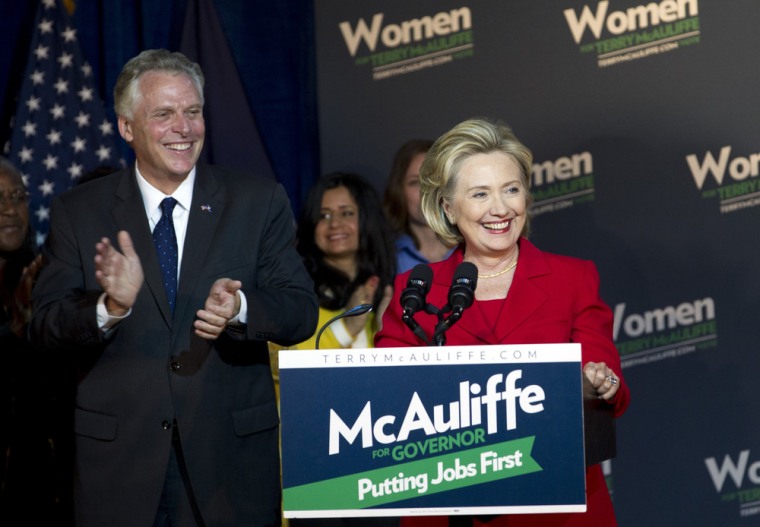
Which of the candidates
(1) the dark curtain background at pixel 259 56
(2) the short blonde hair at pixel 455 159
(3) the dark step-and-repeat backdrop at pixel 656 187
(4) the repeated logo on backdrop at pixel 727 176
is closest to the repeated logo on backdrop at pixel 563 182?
(3) the dark step-and-repeat backdrop at pixel 656 187

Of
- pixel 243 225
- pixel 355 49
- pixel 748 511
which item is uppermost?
pixel 355 49

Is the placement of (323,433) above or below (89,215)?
below

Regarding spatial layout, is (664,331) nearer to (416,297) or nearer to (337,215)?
(337,215)

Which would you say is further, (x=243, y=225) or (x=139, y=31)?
(x=139, y=31)

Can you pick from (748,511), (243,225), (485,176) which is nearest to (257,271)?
(243,225)

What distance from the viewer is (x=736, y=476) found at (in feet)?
14.9

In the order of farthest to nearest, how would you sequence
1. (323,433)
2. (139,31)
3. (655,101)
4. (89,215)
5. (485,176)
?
(139,31) < (655,101) < (89,215) < (485,176) < (323,433)

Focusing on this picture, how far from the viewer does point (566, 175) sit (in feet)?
15.4

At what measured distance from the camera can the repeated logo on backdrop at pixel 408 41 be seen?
4785mm

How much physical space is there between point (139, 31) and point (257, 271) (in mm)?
2623

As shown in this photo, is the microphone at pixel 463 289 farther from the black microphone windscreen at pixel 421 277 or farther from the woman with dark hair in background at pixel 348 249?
the woman with dark hair in background at pixel 348 249

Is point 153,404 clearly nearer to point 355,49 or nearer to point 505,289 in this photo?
point 505,289

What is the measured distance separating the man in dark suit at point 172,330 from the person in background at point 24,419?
53.1 inches

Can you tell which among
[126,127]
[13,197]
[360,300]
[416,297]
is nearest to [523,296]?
[416,297]
